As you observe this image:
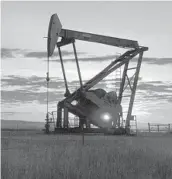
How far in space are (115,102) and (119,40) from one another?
3974mm

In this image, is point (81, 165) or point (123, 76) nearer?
point (81, 165)

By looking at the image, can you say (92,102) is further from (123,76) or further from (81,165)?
(81,165)

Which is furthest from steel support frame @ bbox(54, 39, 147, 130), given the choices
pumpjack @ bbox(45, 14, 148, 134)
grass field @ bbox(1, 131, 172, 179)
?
grass field @ bbox(1, 131, 172, 179)

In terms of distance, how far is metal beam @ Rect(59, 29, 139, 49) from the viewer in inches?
752

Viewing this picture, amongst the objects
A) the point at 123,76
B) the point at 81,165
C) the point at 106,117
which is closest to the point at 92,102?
the point at 106,117

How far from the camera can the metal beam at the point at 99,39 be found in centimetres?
1911

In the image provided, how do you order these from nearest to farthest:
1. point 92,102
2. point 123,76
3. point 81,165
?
point 81,165 < point 92,102 < point 123,76

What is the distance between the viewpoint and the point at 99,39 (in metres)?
20.9

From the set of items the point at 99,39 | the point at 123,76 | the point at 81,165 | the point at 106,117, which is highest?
the point at 99,39

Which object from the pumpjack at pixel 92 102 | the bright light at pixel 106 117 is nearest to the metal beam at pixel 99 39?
the pumpjack at pixel 92 102

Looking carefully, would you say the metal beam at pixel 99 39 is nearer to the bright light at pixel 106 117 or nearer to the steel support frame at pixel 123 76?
the steel support frame at pixel 123 76

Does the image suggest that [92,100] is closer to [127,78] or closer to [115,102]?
[115,102]

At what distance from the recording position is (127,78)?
22.5 metres

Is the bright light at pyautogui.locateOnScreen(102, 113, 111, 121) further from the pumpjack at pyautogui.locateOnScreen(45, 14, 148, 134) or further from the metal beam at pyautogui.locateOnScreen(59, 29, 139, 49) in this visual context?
the metal beam at pyautogui.locateOnScreen(59, 29, 139, 49)
